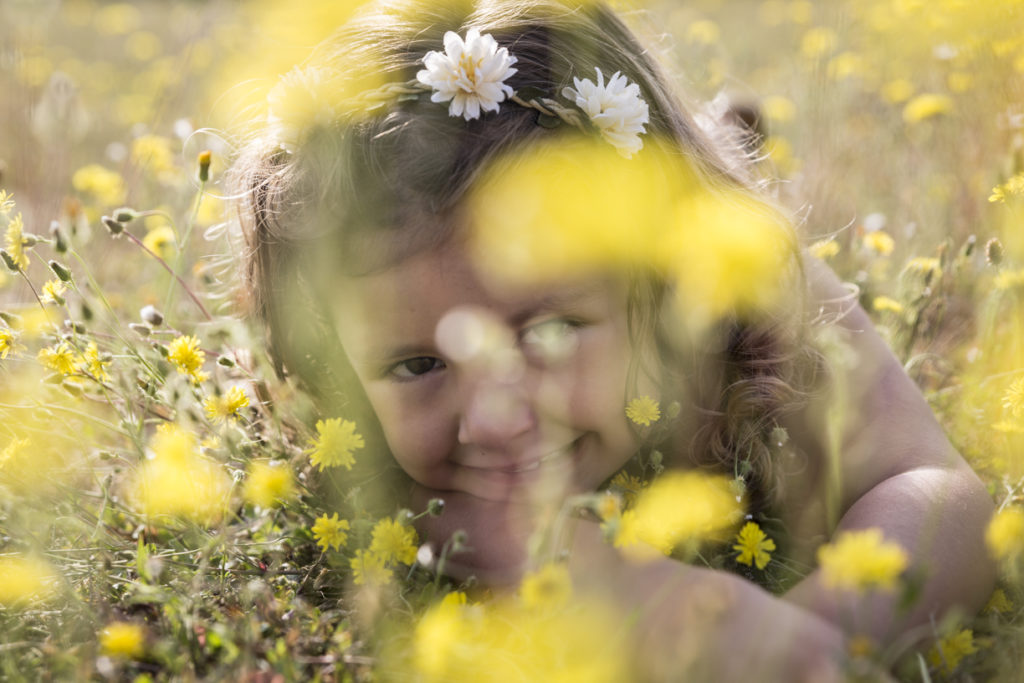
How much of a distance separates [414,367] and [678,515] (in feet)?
1.71

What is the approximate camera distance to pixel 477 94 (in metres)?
1.47

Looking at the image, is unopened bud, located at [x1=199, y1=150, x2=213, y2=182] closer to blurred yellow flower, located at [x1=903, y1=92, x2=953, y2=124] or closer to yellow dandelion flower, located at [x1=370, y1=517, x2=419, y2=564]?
yellow dandelion flower, located at [x1=370, y1=517, x2=419, y2=564]

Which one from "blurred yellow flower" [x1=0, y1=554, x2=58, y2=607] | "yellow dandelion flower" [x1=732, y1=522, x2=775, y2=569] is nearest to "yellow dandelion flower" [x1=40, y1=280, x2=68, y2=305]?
"blurred yellow flower" [x1=0, y1=554, x2=58, y2=607]

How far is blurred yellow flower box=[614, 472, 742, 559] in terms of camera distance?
3.90ft

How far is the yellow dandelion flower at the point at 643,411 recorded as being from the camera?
4.81 feet

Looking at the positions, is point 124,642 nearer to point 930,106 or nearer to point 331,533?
point 331,533

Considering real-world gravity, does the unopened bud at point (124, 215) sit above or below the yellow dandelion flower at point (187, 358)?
above

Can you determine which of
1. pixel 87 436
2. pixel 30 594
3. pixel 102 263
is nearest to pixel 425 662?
pixel 30 594

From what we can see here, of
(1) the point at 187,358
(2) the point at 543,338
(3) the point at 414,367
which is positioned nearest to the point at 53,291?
(1) the point at 187,358

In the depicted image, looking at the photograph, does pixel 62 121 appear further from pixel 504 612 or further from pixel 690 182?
pixel 504 612

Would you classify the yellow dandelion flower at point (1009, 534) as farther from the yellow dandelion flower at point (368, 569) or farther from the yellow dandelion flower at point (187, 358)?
the yellow dandelion flower at point (187, 358)

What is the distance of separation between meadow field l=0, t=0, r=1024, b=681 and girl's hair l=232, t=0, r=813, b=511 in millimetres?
144

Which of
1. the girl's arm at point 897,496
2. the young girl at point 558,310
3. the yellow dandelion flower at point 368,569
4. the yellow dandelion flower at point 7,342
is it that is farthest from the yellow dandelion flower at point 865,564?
the yellow dandelion flower at point 7,342

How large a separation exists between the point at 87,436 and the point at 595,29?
139 cm
